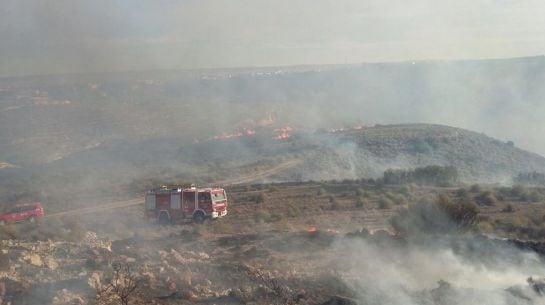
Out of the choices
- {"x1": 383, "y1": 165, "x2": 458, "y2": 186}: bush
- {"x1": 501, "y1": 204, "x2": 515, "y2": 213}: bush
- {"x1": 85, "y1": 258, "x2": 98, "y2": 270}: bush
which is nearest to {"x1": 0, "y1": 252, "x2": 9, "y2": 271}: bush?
{"x1": 85, "y1": 258, "x2": 98, "y2": 270}: bush

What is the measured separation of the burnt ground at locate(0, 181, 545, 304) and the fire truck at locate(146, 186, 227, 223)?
760 mm

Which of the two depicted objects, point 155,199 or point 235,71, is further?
point 235,71

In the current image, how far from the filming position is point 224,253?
21938 mm

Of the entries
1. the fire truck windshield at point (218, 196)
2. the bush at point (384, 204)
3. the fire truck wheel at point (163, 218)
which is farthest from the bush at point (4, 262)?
the bush at point (384, 204)

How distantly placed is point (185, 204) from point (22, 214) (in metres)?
12.6

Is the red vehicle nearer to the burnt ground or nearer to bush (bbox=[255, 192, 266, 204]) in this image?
the burnt ground

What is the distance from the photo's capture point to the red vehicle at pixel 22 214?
3494 cm

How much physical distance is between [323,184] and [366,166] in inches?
616

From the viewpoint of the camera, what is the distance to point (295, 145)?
71125 millimetres

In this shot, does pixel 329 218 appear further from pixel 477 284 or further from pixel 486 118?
pixel 486 118

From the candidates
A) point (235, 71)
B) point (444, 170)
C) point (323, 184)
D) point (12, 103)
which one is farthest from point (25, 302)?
point (235, 71)

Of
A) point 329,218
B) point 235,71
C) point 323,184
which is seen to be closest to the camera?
point 329,218

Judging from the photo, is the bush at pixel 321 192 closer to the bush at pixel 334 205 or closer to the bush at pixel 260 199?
the bush at pixel 334 205

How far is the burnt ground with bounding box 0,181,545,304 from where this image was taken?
16.1 metres
